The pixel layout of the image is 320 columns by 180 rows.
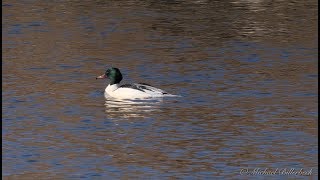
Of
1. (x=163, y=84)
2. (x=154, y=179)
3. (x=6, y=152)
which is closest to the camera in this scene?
(x=154, y=179)

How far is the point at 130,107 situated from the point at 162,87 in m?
2.34

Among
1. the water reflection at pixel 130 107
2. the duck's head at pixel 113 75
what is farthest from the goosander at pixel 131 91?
the water reflection at pixel 130 107

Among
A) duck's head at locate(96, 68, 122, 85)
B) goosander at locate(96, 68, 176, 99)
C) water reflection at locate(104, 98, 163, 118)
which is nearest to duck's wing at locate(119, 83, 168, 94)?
goosander at locate(96, 68, 176, 99)

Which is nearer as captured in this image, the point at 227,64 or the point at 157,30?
the point at 227,64

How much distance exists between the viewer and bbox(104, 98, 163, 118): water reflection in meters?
23.0

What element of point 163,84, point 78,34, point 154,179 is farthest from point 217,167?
point 78,34

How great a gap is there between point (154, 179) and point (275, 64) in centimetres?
1269

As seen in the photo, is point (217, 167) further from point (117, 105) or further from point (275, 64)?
point (275, 64)

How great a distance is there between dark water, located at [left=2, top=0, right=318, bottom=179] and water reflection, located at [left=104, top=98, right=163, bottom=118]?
39 millimetres

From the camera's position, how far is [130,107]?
24.1m

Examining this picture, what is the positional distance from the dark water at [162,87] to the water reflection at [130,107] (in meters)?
0.04

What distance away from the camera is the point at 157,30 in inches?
1389

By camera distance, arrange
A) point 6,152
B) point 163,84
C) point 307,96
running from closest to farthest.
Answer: point 6,152 → point 307,96 → point 163,84

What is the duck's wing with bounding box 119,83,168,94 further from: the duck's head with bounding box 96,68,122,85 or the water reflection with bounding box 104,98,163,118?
the duck's head with bounding box 96,68,122,85
